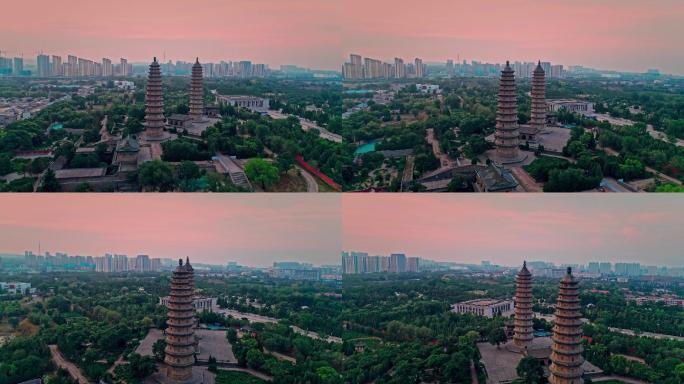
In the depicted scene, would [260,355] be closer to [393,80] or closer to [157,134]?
[157,134]

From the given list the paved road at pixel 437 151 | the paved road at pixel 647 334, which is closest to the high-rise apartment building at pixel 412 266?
the paved road at pixel 437 151

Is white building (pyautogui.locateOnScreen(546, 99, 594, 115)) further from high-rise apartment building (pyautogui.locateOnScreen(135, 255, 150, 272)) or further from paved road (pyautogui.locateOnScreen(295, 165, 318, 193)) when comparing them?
high-rise apartment building (pyautogui.locateOnScreen(135, 255, 150, 272))

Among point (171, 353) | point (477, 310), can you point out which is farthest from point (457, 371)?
point (171, 353)

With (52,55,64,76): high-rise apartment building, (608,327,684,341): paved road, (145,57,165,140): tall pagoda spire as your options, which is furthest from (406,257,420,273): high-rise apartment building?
(52,55,64,76): high-rise apartment building

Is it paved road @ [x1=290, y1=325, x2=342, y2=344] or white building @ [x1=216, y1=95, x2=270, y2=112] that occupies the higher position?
white building @ [x1=216, y1=95, x2=270, y2=112]

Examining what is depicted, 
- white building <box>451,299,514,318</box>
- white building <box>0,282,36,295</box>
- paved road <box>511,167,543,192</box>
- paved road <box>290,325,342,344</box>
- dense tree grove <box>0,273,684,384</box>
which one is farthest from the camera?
white building <box>0,282,36,295</box>

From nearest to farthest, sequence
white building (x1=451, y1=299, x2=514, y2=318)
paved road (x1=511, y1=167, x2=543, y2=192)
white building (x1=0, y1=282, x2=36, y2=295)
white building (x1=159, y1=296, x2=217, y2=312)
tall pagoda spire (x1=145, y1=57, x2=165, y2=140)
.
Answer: paved road (x1=511, y1=167, x2=543, y2=192), tall pagoda spire (x1=145, y1=57, x2=165, y2=140), white building (x1=451, y1=299, x2=514, y2=318), white building (x1=159, y1=296, x2=217, y2=312), white building (x1=0, y1=282, x2=36, y2=295)

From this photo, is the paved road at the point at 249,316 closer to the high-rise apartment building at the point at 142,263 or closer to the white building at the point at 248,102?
the high-rise apartment building at the point at 142,263
